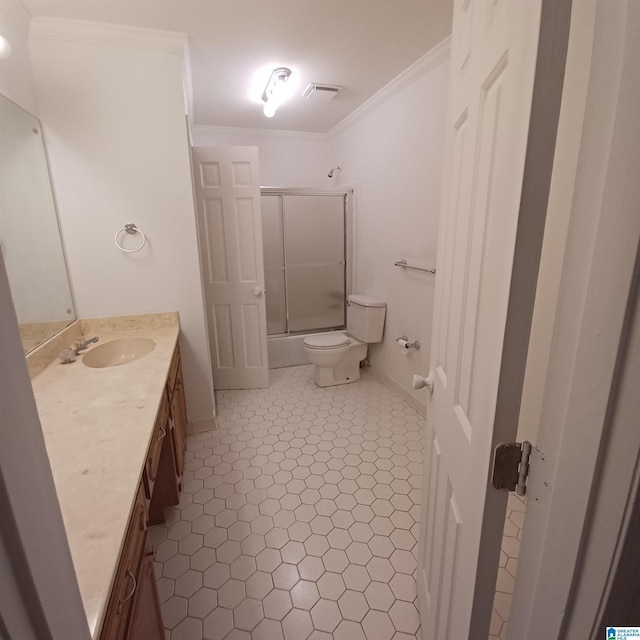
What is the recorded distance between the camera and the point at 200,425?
257 centimetres

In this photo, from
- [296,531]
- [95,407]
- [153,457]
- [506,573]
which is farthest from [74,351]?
[506,573]

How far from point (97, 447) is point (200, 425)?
1.60 metres

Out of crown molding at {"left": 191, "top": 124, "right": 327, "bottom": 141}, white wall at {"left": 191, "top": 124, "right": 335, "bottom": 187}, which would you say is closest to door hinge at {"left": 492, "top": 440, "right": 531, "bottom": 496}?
white wall at {"left": 191, "top": 124, "right": 335, "bottom": 187}

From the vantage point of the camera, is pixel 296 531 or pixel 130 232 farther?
pixel 130 232

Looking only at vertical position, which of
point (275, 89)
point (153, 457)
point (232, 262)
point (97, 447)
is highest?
point (275, 89)

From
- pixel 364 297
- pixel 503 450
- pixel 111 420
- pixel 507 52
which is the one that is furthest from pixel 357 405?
pixel 507 52

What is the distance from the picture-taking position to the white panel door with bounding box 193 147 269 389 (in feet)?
9.14

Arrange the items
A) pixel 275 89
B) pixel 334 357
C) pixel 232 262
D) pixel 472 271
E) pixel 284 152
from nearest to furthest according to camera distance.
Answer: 1. pixel 472 271
2. pixel 275 89
3. pixel 232 262
4. pixel 334 357
5. pixel 284 152

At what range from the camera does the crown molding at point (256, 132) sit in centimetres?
362

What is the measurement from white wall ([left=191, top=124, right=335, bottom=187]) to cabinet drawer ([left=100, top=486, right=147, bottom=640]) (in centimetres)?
364

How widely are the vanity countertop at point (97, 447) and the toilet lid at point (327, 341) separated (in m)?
1.46

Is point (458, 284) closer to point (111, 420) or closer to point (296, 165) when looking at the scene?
point (111, 420)

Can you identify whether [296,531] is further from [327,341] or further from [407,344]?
[327,341]

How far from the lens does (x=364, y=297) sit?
133 inches
